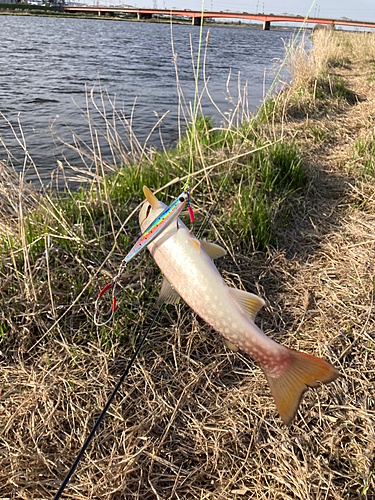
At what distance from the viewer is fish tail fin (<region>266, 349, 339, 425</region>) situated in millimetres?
1403

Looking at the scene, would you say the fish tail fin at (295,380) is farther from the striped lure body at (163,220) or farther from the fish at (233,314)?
the striped lure body at (163,220)

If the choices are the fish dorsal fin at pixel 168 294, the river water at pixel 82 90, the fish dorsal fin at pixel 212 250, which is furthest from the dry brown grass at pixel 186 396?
the river water at pixel 82 90

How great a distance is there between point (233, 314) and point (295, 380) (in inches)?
13.8

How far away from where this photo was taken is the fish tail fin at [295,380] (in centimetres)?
140

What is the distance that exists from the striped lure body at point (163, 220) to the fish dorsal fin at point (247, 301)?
35 cm

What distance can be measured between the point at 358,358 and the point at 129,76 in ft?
55.6

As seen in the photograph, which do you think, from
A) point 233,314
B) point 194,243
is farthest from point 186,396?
point 194,243

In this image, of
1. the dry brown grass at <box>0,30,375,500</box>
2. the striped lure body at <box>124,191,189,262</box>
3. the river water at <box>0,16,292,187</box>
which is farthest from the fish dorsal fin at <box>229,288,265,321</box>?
the river water at <box>0,16,292,187</box>

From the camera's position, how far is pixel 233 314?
4.62 feet

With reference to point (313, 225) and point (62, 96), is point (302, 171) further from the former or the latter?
point (62, 96)

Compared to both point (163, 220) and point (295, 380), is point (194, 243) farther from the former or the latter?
point (295, 380)

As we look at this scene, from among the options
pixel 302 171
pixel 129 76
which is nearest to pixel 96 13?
pixel 129 76

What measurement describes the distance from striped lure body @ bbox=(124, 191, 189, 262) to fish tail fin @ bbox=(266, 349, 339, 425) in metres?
0.67

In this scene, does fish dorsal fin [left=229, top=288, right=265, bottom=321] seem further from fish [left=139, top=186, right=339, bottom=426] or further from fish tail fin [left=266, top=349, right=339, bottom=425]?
fish tail fin [left=266, top=349, right=339, bottom=425]
